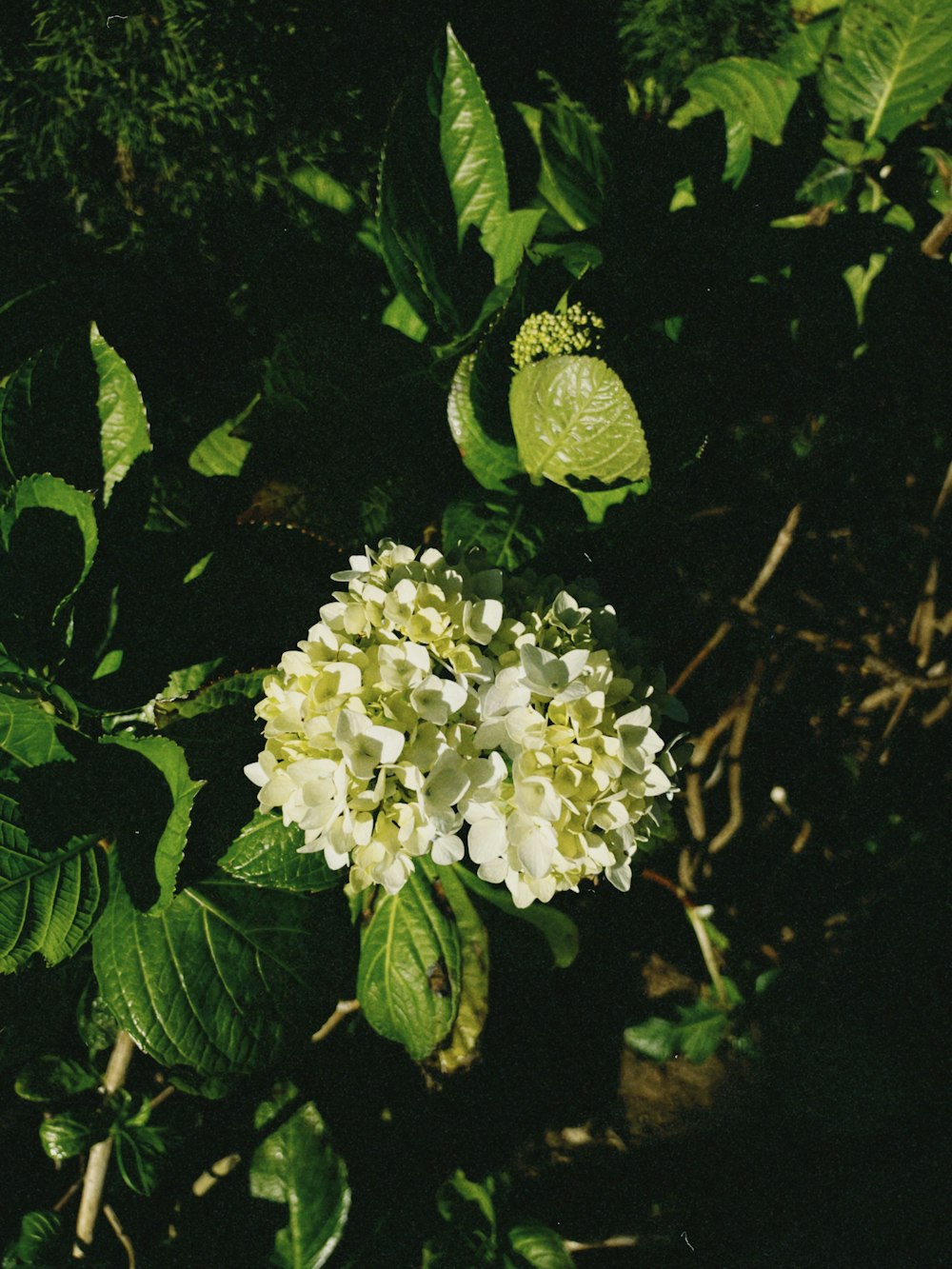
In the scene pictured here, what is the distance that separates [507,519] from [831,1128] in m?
1.21

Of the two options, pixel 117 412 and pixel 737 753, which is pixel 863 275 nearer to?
pixel 737 753

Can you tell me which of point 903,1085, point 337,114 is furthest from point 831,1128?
point 337,114

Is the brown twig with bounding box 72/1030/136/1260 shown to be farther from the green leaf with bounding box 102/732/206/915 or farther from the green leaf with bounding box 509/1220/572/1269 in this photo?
the green leaf with bounding box 509/1220/572/1269

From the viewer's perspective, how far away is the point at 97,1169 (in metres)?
1.34

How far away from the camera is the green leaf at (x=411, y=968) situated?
3.73 ft

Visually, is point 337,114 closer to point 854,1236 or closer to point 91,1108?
point 91,1108

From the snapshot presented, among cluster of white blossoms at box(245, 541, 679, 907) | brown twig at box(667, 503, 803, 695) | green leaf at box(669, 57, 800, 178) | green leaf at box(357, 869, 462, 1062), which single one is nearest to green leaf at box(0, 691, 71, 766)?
cluster of white blossoms at box(245, 541, 679, 907)

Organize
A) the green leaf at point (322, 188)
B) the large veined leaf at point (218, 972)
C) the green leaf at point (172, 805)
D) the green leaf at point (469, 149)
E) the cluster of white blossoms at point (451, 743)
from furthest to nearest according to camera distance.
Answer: the green leaf at point (322, 188), the green leaf at point (469, 149), the large veined leaf at point (218, 972), the green leaf at point (172, 805), the cluster of white blossoms at point (451, 743)

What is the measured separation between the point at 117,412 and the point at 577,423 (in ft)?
1.93

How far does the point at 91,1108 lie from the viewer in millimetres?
1353

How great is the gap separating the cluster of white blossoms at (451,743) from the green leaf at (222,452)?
47 cm

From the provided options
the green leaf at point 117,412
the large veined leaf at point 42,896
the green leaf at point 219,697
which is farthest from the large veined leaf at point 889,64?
the large veined leaf at point 42,896

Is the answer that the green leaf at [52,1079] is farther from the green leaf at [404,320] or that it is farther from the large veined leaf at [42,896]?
the green leaf at [404,320]

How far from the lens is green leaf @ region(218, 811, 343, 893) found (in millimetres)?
1035
